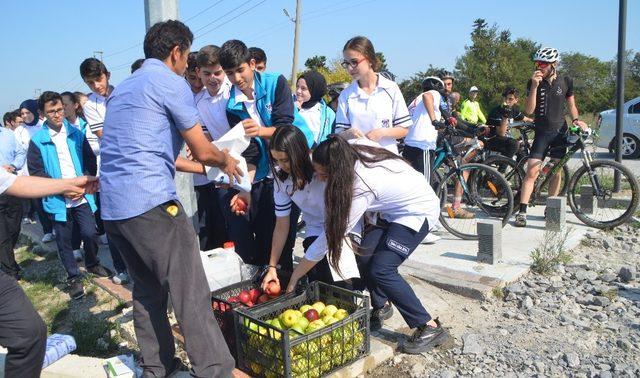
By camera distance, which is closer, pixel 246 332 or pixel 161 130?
pixel 161 130

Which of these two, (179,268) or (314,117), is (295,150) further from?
(314,117)

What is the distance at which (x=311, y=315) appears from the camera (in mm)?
3199

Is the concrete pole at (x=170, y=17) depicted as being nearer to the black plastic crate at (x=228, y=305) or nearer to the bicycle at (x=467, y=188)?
the black plastic crate at (x=228, y=305)

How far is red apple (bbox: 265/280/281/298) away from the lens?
11.7ft

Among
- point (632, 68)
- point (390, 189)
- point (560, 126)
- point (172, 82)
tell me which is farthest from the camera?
point (632, 68)

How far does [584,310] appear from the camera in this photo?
13.3ft

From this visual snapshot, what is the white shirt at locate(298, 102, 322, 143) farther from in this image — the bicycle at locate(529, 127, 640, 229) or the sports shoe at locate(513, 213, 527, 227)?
the bicycle at locate(529, 127, 640, 229)

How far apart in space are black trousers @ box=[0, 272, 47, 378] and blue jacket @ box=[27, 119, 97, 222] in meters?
2.65

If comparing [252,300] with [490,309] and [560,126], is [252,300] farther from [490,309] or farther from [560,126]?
[560,126]

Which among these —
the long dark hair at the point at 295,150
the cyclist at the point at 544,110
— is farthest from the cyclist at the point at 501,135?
the long dark hair at the point at 295,150

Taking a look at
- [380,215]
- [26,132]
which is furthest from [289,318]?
[26,132]

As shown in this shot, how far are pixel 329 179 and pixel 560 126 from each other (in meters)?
4.03

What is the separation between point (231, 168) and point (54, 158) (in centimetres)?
285

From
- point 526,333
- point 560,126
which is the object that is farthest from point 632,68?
point 526,333
